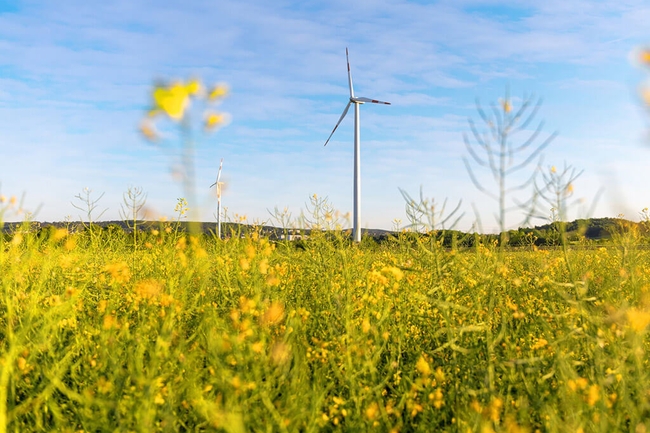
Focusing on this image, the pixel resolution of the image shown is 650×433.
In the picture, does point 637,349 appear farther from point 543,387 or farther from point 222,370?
point 222,370

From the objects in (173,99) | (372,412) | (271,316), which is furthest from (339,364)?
(173,99)

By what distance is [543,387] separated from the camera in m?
2.95

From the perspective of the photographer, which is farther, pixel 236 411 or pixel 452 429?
pixel 452 429

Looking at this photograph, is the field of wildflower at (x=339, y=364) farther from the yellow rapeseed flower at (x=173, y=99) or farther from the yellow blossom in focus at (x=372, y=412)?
the yellow rapeseed flower at (x=173, y=99)

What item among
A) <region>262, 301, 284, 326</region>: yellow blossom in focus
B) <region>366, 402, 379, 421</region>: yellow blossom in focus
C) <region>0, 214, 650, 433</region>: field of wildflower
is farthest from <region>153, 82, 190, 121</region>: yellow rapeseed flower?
<region>262, 301, 284, 326</region>: yellow blossom in focus

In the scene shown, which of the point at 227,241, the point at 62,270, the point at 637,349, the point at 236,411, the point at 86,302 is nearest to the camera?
the point at 236,411

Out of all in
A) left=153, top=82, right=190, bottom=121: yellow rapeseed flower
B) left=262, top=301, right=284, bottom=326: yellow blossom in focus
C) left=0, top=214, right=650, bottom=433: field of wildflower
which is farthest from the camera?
left=262, top=301, right=284, bottom=326: yellow blossom in focus

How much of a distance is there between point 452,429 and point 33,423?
101 inches

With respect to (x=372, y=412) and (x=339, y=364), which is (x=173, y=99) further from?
(x=339, y=364)

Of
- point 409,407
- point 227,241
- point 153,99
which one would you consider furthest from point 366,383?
point 227,241

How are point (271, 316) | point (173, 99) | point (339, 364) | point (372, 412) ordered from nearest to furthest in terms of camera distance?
point (173, 99) < point (372, 412) < point (271, 316) < point (339, 364)

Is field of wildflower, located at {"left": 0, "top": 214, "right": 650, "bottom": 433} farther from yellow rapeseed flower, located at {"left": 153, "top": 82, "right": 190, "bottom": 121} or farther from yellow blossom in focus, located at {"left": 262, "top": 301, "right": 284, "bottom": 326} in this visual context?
yellow rapeseed flower, located at {"left": 153, "top": 82, "right": 190, "bottom": 121}

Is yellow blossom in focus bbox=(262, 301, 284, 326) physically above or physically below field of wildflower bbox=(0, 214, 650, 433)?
above

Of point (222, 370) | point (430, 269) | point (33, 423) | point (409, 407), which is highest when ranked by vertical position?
point (430, 269)
